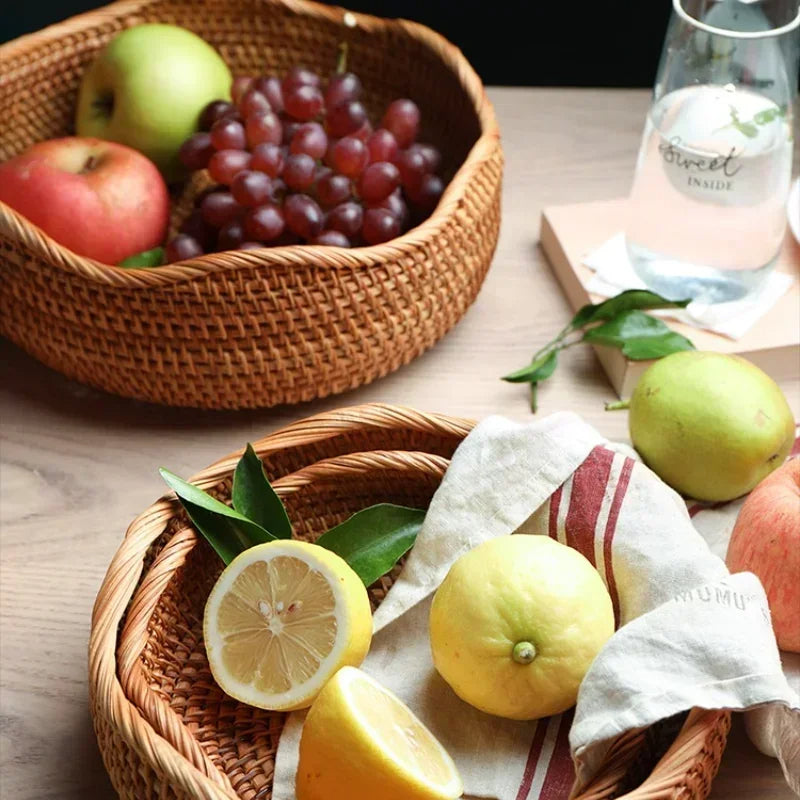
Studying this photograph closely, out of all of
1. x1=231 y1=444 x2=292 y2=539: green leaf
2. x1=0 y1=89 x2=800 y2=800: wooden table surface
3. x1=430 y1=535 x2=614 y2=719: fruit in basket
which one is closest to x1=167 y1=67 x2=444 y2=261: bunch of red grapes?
x1=0 y1=89 x2=800 y2=800: wooden table surface

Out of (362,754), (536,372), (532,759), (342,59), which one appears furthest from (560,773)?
(342,59)

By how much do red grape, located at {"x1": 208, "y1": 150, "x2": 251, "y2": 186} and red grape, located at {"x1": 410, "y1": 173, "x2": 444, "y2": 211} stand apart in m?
0.14

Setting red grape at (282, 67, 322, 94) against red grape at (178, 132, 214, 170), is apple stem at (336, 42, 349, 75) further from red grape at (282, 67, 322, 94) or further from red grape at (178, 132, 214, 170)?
red grape at (178, 132, 214, 170)

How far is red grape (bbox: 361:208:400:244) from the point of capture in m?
0.83

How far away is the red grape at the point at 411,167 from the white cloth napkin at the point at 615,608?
0.27 m

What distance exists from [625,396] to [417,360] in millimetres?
168

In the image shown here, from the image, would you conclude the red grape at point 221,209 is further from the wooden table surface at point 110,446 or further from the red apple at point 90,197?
the wooden table surface at point 110,446

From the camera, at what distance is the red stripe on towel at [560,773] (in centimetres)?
57

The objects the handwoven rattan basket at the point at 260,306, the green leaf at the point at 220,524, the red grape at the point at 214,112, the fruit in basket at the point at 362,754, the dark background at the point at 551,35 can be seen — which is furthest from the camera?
the dark background at the point at 551,35

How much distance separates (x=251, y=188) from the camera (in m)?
0.83

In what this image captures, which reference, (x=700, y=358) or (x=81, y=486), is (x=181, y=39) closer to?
(x=81, y=486)

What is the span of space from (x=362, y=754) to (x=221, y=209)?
476 mm

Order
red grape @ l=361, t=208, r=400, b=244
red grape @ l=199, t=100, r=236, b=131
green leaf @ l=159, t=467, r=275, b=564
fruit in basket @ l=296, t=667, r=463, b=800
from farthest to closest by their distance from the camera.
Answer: red grape @ l=199, t=100, r=236, b=131
red grape @ l=361, t=208, r=400, b=244
green leaf @ l=159, t=467, r=275, b=564
fruit in basket @ l=296, t=667, r=463, b=800

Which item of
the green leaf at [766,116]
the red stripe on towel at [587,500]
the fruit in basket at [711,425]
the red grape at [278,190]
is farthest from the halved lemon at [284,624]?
the green leaf at [766,116]
